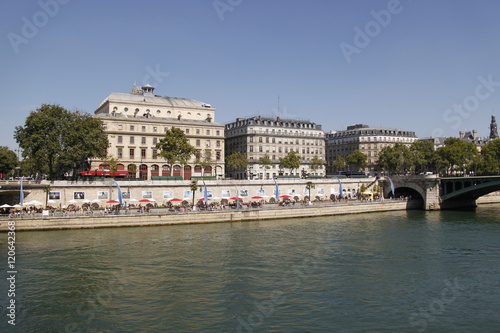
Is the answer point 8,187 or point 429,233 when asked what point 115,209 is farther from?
point 429,233

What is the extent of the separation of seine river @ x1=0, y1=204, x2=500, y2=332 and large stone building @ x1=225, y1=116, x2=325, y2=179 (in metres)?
62.7

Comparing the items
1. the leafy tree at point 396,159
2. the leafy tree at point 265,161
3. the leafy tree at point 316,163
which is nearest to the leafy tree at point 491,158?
the leafy tree at point 396,159

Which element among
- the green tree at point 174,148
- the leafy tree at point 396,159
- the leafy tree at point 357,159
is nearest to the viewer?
the green tree at point 174,148

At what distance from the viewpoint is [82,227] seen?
181 feet

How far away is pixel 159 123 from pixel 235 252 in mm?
60356

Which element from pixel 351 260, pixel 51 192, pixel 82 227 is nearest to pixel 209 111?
pixel 51 192

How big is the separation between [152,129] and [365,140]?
76762 mm

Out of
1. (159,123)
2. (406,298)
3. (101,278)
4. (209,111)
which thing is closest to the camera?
(406,298)

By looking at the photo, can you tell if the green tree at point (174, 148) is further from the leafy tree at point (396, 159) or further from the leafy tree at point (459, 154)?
the leafy tree at point (459, 154)

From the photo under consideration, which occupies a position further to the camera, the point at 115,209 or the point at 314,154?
the point at 314,154

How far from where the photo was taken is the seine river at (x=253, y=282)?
81.8 feet

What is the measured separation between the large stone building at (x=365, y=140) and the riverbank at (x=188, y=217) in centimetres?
6550

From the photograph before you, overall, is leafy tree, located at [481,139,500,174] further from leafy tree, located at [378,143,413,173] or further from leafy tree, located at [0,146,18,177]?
leafy tree, located at [0,146,18,177]

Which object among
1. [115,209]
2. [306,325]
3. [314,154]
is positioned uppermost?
[314,154]
